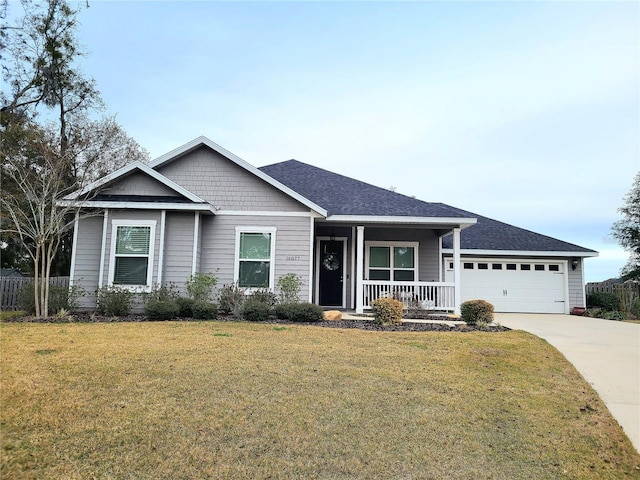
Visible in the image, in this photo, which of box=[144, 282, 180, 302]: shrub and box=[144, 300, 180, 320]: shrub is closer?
box=[144, 300, 180, 320]: shrub

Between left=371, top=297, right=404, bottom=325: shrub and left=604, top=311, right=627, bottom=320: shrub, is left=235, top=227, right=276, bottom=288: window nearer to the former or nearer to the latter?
left=371, top=297, right=404, bottom=325: shrub

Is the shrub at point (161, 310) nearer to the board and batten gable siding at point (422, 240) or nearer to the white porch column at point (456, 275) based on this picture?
the board and batten gable siding at point (422, 240)

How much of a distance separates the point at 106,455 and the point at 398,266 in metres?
12.3

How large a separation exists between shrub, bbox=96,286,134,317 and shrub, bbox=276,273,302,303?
3.89 m

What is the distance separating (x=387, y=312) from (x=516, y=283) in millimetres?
9139

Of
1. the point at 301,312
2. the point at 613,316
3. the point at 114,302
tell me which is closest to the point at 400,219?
the point at 301,312

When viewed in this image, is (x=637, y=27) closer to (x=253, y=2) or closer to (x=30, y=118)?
(x=253, y=2)

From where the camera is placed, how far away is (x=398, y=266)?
589 inches

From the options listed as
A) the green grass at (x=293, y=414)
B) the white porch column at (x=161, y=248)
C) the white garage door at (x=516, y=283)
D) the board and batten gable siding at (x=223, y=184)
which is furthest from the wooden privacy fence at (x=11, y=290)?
the white garage door at (x=516, y=283)

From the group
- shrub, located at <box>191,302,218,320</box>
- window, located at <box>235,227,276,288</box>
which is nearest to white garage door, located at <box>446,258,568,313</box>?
window, located at <box>235,227,276,288</box>

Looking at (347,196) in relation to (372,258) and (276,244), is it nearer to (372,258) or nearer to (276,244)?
(372,258)

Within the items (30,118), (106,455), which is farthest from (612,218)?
(30,118)

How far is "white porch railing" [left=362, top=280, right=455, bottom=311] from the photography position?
13.0m

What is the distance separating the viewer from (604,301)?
16.9m
